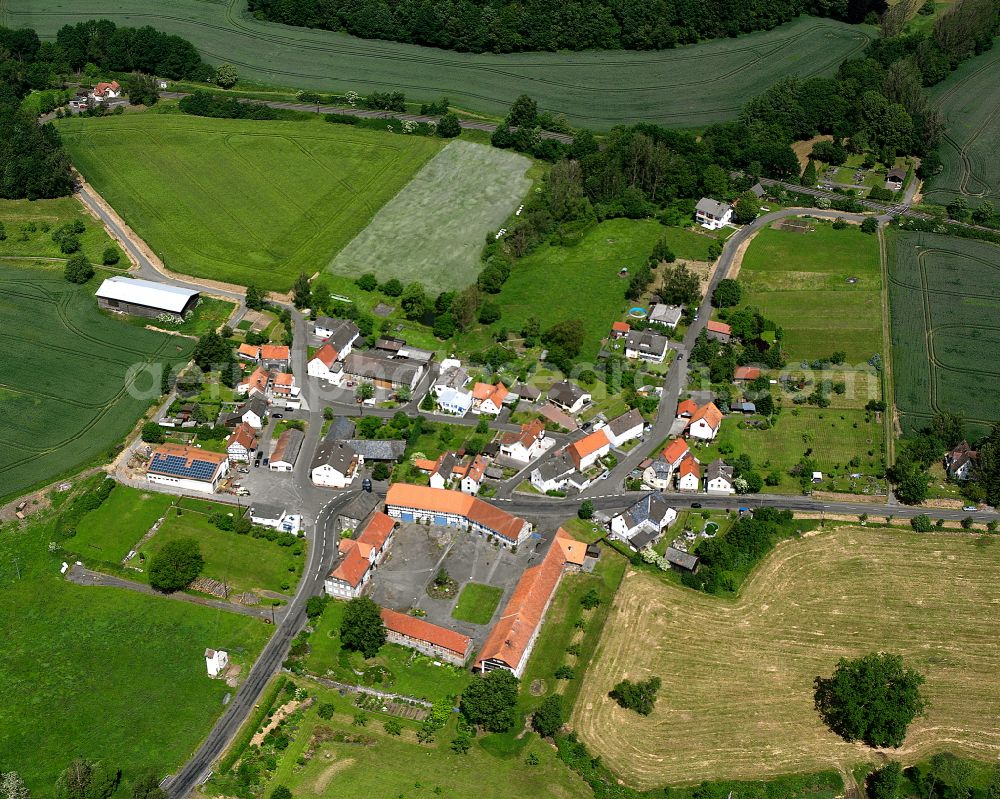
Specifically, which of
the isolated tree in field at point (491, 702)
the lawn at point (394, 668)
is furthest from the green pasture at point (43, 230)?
the isolated tree in field at point (491, 702)

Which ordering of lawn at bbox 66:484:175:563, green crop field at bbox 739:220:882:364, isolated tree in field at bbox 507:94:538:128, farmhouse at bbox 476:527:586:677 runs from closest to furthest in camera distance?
farmhouse at bbox 476:527:586:677, lawn at bbox 66:484:175:563, green crop field at bbox 739:220:882:364, isolated tree in field at bbox 507:94:538:128

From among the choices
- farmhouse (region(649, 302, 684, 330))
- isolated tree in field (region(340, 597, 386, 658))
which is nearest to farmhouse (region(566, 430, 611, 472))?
farmhouse (region(649, 302, 684, 330))

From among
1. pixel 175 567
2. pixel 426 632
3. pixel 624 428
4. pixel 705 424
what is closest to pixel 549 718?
pixel 426 632

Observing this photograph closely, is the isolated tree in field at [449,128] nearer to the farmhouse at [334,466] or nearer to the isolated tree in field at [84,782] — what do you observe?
the farmhouse at [334,466]

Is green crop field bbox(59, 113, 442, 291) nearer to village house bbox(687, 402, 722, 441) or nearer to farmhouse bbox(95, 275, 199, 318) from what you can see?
farmhouse bbox(95, 275, 199, 318)

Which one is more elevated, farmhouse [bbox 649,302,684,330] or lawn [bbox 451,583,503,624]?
farmhouse [bbox 649,302,684,330]

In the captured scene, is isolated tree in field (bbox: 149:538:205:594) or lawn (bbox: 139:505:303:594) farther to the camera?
lawn (bbox: 139:505:303:594)

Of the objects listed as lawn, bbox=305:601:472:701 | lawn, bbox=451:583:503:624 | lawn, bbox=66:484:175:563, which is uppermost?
lawn, bbox=451:583:503:624
